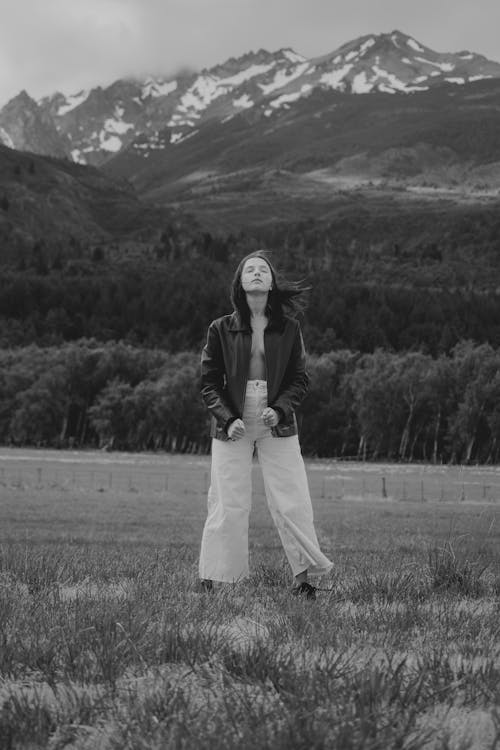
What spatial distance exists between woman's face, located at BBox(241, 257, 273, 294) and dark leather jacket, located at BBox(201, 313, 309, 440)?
0.98ft

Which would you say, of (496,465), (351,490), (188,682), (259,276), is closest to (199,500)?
(351,490)

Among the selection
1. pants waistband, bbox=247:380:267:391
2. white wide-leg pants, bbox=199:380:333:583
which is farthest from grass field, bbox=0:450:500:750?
pants waistband, bbox=247:380:267:391

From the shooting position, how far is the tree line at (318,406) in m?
125

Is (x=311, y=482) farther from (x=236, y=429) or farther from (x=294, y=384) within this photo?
(x=236, y=429)

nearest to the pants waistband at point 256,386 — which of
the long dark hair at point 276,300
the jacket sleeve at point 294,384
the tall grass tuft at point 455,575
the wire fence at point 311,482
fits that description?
the jacket sleeve at point 294,384

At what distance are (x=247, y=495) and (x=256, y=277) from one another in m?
2.01

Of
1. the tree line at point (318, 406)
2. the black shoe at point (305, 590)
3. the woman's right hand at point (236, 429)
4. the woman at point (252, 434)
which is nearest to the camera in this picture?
the black shoe at point (305, 590)

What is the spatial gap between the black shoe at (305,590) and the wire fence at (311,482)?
47.6 m

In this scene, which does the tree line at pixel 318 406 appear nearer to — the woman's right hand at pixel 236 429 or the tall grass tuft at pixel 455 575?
the tall grass tuft at pixel 455 575

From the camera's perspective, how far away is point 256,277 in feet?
28.9

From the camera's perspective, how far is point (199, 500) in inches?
2101

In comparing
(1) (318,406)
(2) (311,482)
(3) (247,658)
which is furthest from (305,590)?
(1) (318,406)

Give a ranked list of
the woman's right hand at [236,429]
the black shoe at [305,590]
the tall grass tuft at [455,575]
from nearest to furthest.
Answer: the black shoe at [305,590] < the tall grass tuft at [455,575] < the woman's right hand at [236,429]

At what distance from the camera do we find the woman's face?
877 cm
